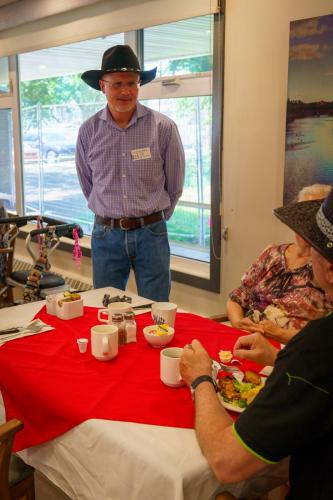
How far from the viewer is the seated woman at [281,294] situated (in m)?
1.98

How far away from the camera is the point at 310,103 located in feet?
8.18

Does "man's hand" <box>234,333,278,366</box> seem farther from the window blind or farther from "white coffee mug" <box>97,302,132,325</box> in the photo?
the window blind

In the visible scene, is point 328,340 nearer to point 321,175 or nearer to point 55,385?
point 55,385

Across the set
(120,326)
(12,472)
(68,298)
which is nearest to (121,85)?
(68,298)

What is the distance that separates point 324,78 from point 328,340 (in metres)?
1.86

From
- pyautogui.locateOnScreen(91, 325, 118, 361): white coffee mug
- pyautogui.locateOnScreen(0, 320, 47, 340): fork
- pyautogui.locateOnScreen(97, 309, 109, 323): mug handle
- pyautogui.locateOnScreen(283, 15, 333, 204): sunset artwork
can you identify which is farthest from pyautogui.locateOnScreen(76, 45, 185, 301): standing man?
pyautogui.locateOnScreen(91, 325, 118, 361): white coffee mug

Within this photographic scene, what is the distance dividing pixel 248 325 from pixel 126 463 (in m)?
0.96

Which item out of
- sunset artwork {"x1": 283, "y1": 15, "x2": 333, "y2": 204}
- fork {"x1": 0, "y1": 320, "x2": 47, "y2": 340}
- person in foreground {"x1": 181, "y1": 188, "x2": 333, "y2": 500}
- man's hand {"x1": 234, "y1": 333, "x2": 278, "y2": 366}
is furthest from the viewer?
sunset artwork {"x1": 283, "y1": 15, "x2": 333, "y2": 204}

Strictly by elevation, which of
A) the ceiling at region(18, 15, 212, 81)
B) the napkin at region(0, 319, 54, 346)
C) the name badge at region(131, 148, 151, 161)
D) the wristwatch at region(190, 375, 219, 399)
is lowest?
the napkin at region(0, 319, 54, 346)

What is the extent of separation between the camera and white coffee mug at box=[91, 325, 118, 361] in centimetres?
148

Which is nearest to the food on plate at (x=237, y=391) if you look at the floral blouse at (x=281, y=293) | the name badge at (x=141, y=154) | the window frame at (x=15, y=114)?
the floral blouse at (x=281, y=293)

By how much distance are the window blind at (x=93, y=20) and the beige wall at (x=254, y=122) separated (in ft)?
0.97

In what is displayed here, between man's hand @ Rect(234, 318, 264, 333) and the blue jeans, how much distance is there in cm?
79

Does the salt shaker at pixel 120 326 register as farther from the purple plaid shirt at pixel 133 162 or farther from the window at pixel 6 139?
the window at pixel 6 139
